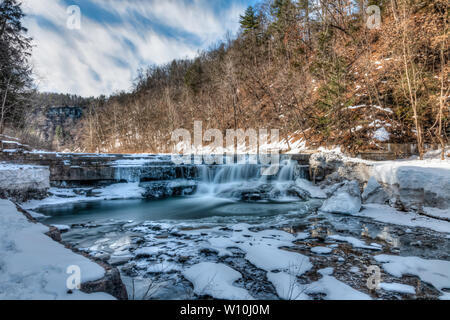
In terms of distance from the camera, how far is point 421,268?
2.72 meters

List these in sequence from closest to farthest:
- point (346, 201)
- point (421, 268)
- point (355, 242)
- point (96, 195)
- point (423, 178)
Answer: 1. point (421, 268)
2. point (355, 242)
3. point (423, 178)
4. point (346, 201)
5. point (96, 195)

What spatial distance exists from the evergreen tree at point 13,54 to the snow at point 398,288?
67.9ft

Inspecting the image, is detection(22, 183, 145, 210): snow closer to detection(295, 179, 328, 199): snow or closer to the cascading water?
the cascading water

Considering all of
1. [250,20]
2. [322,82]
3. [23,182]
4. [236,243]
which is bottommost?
[236,243]

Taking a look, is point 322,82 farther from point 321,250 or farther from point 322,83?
point 321,250

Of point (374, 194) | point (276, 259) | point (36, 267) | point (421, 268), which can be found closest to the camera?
point (36, 267)

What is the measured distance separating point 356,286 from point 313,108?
16257 millimetres

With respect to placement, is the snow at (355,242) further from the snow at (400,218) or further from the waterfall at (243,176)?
the waterfall at (243,176)

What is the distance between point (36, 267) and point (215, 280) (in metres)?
1.61

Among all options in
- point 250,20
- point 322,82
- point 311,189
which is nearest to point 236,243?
point 311,189

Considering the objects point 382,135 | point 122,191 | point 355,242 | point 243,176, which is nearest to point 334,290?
point 355,242

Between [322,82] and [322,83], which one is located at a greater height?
[322,82]

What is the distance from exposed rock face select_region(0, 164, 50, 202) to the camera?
6238 millimetres

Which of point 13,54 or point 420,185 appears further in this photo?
point 13,54
